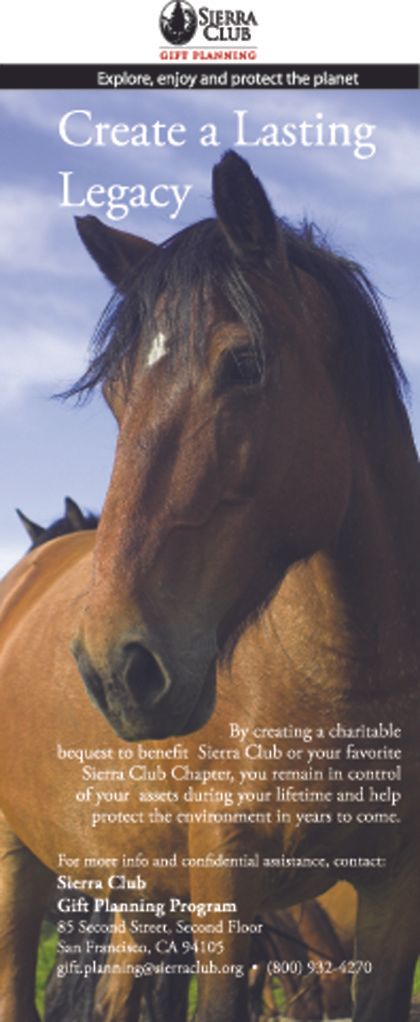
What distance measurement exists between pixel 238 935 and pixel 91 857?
1139 millimetres

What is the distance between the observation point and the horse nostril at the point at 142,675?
317cm

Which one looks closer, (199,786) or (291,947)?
(199,786)

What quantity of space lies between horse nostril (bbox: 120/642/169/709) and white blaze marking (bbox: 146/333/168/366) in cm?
76

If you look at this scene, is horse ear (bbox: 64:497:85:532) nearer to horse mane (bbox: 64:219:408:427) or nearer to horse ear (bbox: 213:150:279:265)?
horse mane (bbox: 64:219:408:427)

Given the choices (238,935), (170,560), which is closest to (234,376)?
(170,560)

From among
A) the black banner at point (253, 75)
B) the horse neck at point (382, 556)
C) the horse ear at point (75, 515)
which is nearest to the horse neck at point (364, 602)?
the horse neck at point (382, 556)

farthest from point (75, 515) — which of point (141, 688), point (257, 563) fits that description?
point (141, 688)

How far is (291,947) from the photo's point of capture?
7.83 metres

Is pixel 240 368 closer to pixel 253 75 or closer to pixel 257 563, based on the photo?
pixel 257 563

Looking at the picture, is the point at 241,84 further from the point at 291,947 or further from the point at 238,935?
the point at 291,947

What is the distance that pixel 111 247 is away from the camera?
13.3 ft

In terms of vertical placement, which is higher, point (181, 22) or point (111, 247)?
point (181, 22)

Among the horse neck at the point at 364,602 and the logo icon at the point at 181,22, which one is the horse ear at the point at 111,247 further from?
the horse neck at the point at 364,602

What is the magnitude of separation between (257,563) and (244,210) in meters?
0.91
